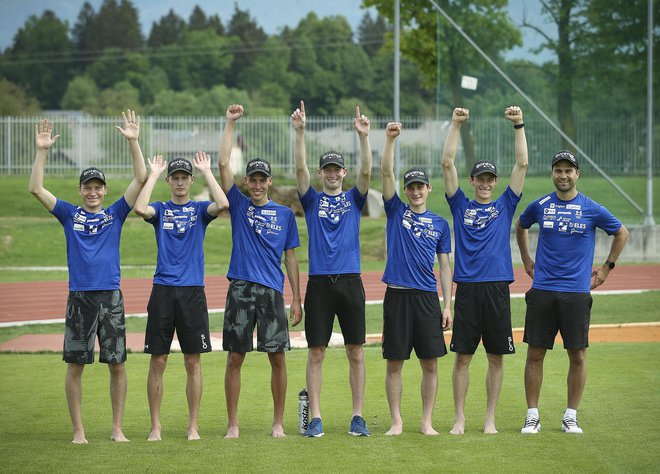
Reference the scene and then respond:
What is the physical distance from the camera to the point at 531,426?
8688 millimetres

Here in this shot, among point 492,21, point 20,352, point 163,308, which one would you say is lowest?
point 20,352

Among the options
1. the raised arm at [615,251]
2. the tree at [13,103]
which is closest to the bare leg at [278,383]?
the raised arm at [615,251]

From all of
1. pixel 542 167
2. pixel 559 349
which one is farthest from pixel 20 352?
pixel 542 167

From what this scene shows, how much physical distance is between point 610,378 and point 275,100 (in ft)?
263

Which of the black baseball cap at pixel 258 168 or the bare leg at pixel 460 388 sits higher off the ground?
the black baseball cap at pixel 258 168

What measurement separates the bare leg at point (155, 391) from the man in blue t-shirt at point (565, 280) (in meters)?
2.97

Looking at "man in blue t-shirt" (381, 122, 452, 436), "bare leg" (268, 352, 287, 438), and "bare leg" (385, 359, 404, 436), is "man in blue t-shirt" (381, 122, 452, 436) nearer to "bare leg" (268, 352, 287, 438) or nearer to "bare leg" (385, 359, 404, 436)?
"bare leg" (385, 359, 404, 436)

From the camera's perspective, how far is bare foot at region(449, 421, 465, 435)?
28.3ft

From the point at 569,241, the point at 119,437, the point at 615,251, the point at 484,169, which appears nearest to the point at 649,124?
the point at 615,251

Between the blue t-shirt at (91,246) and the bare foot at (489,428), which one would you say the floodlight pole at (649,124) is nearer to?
the bare foot at (489,428)

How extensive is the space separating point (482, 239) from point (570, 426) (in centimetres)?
164

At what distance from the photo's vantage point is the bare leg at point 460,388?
28.5 ft

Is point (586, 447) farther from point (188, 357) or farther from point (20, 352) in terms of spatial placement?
point (20, 352)

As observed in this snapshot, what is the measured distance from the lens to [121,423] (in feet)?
28.8
